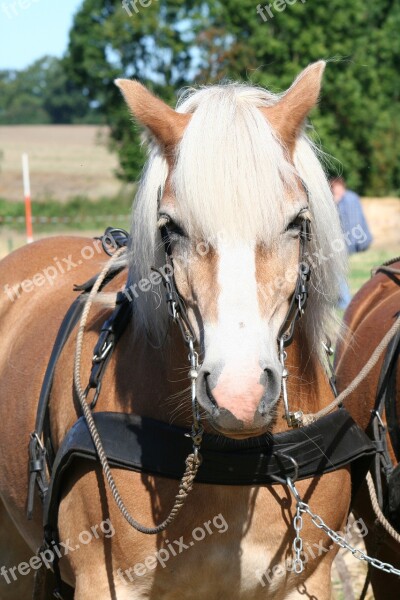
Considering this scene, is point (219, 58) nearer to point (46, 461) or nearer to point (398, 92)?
point (398, 92)

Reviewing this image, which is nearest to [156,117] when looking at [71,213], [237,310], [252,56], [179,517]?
[237,310]

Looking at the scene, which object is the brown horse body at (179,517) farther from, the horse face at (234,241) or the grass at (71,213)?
the grass at (71,213)

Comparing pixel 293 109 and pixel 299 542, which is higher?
pixel 293 109

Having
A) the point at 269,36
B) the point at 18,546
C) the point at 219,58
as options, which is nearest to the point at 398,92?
the point at 269,36

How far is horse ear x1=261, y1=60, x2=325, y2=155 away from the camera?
2.51 m

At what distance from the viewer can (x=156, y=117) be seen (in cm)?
250

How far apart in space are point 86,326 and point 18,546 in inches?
64.2

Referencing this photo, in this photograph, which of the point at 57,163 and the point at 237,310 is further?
the point at 57,163

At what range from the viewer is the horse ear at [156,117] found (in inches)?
98.3

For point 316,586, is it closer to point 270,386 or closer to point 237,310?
point 270,386

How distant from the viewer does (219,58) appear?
97.6ft

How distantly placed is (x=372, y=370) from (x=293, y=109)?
1.49 metres

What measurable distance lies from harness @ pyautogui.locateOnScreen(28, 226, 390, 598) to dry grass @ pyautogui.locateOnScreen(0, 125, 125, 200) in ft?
94.1

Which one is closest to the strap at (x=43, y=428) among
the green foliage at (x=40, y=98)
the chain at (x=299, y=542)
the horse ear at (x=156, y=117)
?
the chain at (x=299, y=542)
